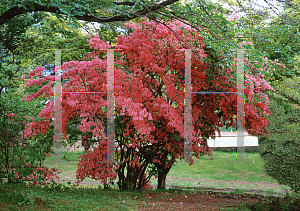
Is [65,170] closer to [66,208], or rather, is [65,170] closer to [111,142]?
[111,142]

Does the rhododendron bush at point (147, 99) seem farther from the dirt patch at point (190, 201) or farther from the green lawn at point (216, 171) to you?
the green lawn at point (216, 171)

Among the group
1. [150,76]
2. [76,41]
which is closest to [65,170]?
[76,41]

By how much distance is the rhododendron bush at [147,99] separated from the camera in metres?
5.50

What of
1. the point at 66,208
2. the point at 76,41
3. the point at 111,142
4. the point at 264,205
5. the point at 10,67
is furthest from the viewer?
the point at 10,67

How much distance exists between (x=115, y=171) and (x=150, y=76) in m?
2.44

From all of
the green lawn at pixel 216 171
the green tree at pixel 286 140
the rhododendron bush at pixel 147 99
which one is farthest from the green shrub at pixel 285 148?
the green lawn at pixel 216 171

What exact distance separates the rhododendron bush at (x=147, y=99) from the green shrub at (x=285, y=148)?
34cm

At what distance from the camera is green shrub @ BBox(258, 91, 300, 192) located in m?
5.67

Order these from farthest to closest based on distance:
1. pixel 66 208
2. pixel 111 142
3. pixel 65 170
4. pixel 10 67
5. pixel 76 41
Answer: pixel 65 170 < pixel 10 67 < pixel 76 41 < pixel 111 142 < pixel 66 208

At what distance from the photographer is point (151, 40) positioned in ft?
20.0

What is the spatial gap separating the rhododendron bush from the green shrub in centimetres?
34

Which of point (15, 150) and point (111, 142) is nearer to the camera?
point (111, 142)

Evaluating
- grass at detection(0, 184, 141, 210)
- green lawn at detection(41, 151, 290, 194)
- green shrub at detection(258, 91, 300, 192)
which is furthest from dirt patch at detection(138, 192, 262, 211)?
green lawn at detection(41, 151, 290, 194)

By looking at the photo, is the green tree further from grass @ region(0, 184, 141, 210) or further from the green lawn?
the green lawn
